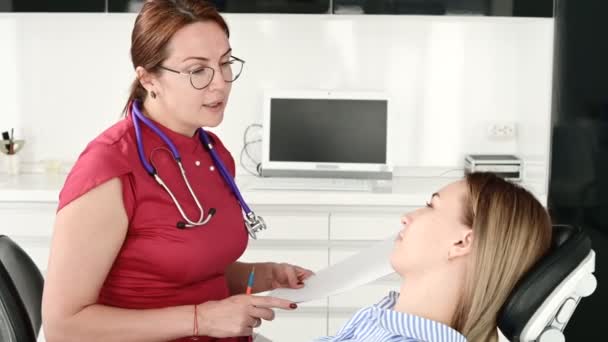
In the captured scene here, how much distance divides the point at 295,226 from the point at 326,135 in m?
0.53

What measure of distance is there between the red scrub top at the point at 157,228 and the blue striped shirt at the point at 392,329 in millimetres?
323

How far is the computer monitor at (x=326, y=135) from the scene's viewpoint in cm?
391

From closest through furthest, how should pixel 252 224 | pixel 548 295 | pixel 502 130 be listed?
pixel 548 295
pixel 252 224
pixel 502 130

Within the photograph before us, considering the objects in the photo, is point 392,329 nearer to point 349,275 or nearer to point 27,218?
point 349,275

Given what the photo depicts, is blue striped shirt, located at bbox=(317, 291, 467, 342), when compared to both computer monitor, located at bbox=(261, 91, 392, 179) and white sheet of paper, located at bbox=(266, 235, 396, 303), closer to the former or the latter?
white sheet of paper, located at bbox=(266, 235, 396, 303)

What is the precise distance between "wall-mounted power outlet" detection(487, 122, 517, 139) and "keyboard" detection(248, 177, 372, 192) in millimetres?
670

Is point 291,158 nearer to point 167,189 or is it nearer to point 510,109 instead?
point 510,109

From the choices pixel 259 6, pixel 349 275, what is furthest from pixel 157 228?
pixel 259 6

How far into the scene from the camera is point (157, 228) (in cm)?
184

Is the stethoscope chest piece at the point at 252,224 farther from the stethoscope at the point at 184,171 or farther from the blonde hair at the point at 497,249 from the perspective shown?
the blonde hair at the point at 497,249

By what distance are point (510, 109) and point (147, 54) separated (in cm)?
256

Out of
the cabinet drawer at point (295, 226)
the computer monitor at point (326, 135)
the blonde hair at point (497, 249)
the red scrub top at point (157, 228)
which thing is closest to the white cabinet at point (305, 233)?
the cabinet drawer at point (295, 226)

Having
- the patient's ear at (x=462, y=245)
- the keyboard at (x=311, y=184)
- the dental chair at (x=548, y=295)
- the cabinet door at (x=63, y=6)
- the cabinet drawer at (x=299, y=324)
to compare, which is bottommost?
the cabinet drawer at (x=299, y=324)

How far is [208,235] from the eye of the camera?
1.89 meters
